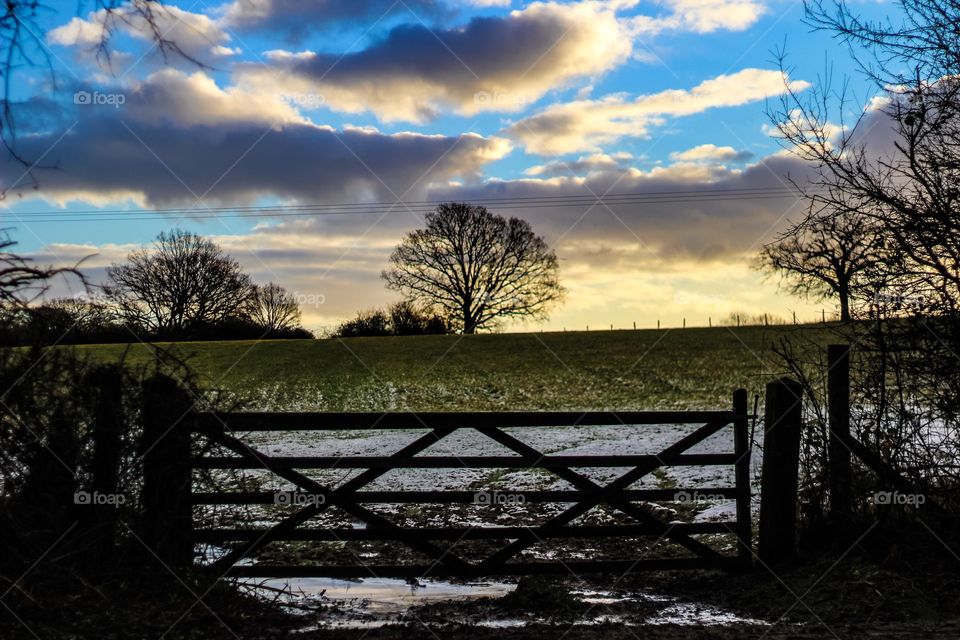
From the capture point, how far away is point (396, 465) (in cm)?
745

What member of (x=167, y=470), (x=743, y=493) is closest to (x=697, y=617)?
(x=743, y=493)

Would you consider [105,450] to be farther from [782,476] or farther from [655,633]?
[782,476]

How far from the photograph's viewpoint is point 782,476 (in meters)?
8.13

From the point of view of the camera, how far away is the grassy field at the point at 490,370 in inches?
1216

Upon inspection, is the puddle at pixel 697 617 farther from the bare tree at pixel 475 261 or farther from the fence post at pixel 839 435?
the bare tree at pixel 475 261

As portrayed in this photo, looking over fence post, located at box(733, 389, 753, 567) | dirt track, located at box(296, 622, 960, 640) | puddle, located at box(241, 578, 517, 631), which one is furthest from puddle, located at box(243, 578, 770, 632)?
fence post, located at box(733, 389, 753, 567)

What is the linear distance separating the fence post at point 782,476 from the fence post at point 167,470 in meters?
5.85

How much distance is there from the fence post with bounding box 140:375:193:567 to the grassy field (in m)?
17.0

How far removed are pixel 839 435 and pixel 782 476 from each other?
2.49ft

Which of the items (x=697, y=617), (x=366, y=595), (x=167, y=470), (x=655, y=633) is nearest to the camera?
(x=655, y=633)

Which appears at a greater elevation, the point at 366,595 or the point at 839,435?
the point at 839,435

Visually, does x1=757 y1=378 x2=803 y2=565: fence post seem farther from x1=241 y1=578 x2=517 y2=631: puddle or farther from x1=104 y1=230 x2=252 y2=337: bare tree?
x1=104 y1=230 x2=252 y2=337: bare tree

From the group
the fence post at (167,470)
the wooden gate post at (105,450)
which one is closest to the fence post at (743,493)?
the fence post at (167,470)

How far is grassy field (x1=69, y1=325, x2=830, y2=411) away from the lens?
30.9m
